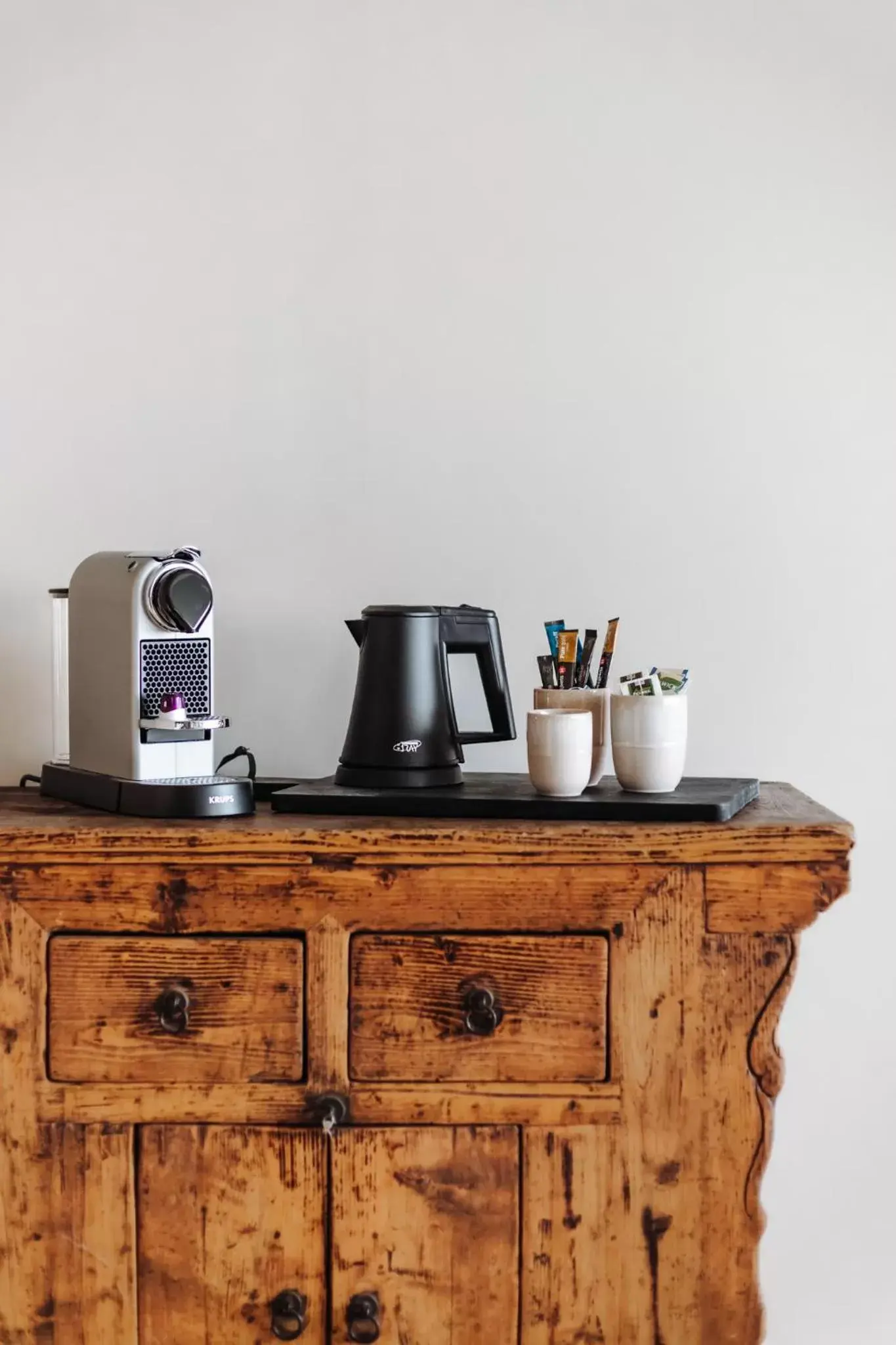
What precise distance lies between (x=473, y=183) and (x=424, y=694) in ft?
2.54

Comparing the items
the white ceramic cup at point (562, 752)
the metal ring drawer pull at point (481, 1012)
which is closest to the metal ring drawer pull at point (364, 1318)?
the metal ring drawer pull at point (481, 1012)

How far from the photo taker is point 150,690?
4.41 ft

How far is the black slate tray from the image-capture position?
4.10 ft

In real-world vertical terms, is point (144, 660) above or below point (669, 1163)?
above

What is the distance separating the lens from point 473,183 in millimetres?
1696

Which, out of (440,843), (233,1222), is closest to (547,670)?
(440,843)

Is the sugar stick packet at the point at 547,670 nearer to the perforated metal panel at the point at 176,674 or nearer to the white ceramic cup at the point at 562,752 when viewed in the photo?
the white ceramic cup at the point at 562,752

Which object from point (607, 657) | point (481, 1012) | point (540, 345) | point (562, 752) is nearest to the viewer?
point (481, 1012)

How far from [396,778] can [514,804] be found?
0.17 meters

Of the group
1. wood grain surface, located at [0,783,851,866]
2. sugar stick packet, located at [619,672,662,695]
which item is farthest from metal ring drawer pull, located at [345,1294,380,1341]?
sugar stick packet, located at [619,672,662,695]

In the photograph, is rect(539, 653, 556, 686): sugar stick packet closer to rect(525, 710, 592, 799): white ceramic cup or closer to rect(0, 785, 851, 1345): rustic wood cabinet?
rect(525, 710, 592, 799): white ceramic cup

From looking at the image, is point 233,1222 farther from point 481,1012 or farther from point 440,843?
point 440,843

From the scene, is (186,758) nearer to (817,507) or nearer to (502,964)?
(502,964)

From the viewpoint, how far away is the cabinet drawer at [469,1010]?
1.21 m
